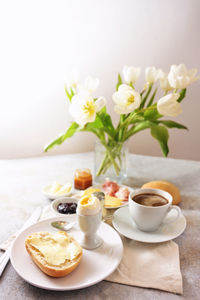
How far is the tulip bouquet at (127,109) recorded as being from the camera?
3.42 ft

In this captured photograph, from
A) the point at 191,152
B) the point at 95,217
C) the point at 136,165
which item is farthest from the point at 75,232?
the point at 191,152

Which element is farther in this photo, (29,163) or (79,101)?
(29,163)

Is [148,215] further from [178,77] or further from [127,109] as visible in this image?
[178,77]

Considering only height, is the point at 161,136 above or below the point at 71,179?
above

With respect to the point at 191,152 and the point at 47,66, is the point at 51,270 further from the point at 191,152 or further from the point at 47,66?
the point at 191,152

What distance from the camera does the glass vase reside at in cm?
125

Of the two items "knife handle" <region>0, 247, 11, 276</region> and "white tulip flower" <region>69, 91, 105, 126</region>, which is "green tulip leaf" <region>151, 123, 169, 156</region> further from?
"knife handle" <region>0, 247, 11, 276</region>

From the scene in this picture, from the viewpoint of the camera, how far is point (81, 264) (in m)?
0.71

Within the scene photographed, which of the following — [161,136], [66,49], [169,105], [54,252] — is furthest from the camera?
[66,49]

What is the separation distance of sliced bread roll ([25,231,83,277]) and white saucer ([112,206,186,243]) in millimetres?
182

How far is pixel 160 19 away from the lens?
6.13 ft

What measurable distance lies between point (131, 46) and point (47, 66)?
0.55m

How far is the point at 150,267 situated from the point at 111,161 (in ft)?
1.94

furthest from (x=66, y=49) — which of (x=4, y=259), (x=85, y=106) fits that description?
(x=4, y=259)
